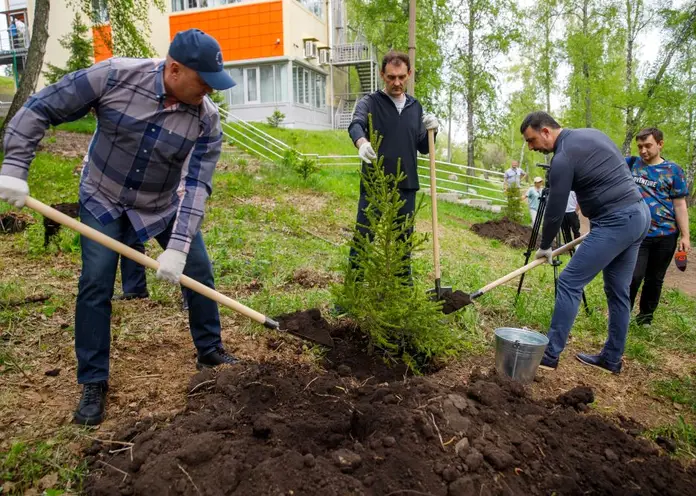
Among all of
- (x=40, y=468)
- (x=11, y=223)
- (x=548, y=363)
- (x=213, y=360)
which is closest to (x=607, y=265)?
(x=548, y=363)

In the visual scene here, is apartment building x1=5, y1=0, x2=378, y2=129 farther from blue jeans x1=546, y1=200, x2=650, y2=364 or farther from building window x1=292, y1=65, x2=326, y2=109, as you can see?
blue jeans x1=546, y1=200, x2=650, y2=364

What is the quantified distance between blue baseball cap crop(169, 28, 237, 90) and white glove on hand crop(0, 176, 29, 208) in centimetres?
101

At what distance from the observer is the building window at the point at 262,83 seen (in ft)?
70.3

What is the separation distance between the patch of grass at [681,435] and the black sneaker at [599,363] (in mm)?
869

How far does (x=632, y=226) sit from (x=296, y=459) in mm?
3007

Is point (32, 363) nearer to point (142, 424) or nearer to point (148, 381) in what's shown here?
point (148, 381)

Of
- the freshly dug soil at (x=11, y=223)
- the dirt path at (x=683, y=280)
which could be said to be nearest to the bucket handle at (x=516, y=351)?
the dirt path at (x=683, y=280)

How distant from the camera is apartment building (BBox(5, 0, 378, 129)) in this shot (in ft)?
68.2

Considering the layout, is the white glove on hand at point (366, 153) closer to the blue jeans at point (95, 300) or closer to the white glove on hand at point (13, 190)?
the blue jeans at point (95, 300)

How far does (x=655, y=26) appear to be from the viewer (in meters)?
17.8

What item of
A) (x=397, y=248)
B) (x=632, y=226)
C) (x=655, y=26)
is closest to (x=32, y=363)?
(x=397, y=248)

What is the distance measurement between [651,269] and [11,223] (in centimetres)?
811

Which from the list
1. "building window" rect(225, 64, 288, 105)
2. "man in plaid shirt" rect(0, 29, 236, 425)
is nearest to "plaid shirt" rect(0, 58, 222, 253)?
"man in plaid shirt" rect(0, 29, 236, 425)

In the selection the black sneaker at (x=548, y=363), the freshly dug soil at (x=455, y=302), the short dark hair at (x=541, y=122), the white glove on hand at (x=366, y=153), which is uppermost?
the short dark hair at (x=541, y=122)
